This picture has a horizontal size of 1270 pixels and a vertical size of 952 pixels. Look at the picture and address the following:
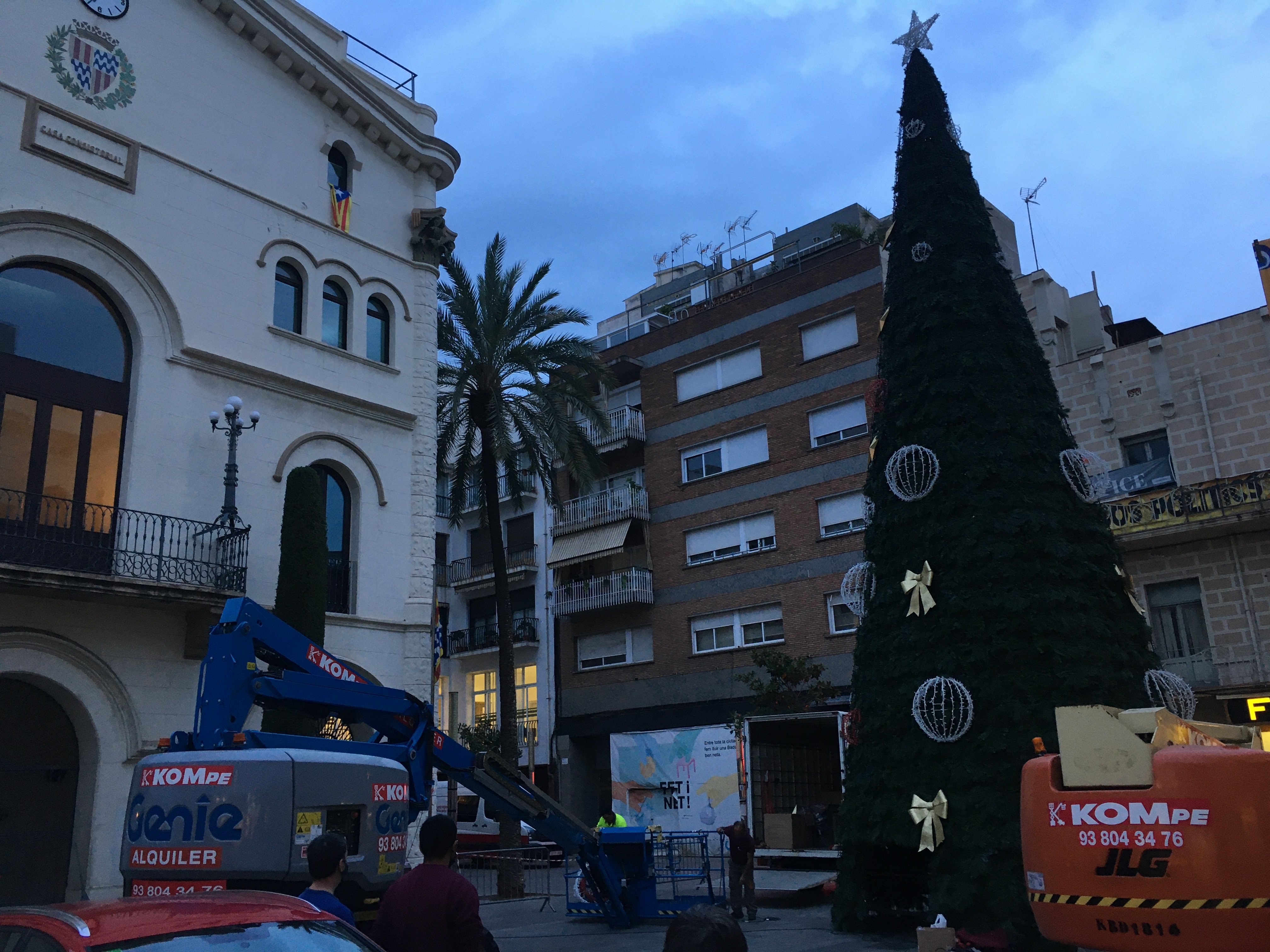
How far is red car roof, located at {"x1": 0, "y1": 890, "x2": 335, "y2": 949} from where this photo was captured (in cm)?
365

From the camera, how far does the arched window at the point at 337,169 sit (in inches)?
828

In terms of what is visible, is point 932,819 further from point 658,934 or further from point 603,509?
point 603,509

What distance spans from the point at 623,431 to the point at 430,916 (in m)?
31.3

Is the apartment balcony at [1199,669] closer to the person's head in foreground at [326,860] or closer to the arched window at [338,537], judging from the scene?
the arched window at [338,537]

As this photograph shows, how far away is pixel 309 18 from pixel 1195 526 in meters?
21.9

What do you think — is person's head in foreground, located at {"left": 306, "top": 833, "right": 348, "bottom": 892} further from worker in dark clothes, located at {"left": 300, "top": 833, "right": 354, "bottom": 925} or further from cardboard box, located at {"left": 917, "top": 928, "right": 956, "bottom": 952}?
cardboard box, located at {"left": 917, "top": 928, "right": 956, "bottom": 952}

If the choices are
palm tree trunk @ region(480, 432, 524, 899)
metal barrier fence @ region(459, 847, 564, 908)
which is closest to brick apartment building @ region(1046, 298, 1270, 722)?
palm tree trunk @ region(480, 432, 524, 899)

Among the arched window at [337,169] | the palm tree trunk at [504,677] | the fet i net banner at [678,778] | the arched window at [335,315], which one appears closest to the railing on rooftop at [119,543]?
the arched window at [335,315]

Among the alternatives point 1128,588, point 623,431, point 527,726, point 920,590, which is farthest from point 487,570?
point 1128,588

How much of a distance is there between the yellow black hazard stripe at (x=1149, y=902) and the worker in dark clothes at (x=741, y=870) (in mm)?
7885

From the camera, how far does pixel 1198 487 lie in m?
22.9

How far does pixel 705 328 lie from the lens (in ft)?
117

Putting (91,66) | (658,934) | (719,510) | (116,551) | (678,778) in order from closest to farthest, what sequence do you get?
(658,934)
(116,551)
(91,66)
(678,778)
(719,510)

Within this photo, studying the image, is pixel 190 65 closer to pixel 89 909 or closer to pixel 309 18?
pixel 309 18
